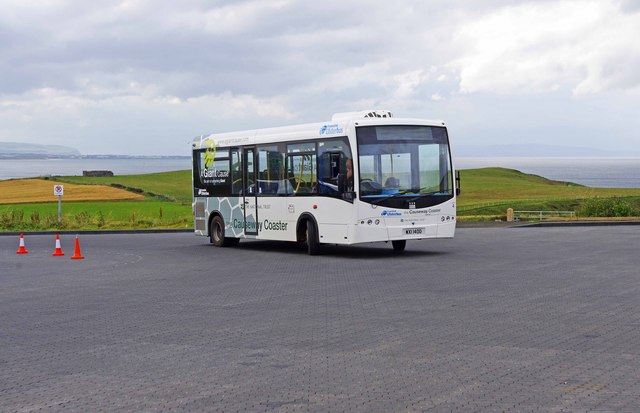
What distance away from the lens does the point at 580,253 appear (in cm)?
2250

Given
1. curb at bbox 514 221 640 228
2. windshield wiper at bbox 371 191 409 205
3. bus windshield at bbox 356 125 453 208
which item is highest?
bus windshield at bbox 356 125 453 208

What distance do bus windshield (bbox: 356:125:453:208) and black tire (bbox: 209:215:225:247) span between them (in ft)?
21.3

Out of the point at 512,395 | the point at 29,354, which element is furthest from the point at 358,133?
the point at 512,395

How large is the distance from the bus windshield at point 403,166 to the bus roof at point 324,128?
16 centimetres

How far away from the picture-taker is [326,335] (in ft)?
35.7

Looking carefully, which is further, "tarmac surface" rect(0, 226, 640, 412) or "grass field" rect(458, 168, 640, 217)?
"grass field" rect(458, 168, 640, 217)

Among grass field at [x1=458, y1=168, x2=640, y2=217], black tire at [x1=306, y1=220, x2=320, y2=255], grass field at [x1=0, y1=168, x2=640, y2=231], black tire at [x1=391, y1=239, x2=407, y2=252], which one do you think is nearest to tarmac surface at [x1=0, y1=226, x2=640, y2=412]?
black tire at [x1=306, y1=220, x2=320, y2=255]

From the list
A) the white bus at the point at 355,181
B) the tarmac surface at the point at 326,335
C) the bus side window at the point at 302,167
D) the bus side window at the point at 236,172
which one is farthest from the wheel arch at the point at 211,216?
the tarmac surface at the point at 326,335

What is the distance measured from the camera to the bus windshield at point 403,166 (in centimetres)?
2233

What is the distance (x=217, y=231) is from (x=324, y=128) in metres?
6.02

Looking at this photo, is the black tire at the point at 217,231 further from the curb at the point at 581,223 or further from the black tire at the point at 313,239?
the curb at the point at 581,223

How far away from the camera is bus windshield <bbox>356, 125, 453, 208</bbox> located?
22.3 meters

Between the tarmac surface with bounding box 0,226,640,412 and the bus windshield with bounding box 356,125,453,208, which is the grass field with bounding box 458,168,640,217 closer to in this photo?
the bus windshield with bounding box 356,125,453,208

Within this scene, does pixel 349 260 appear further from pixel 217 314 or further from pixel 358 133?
pixel 217 314
